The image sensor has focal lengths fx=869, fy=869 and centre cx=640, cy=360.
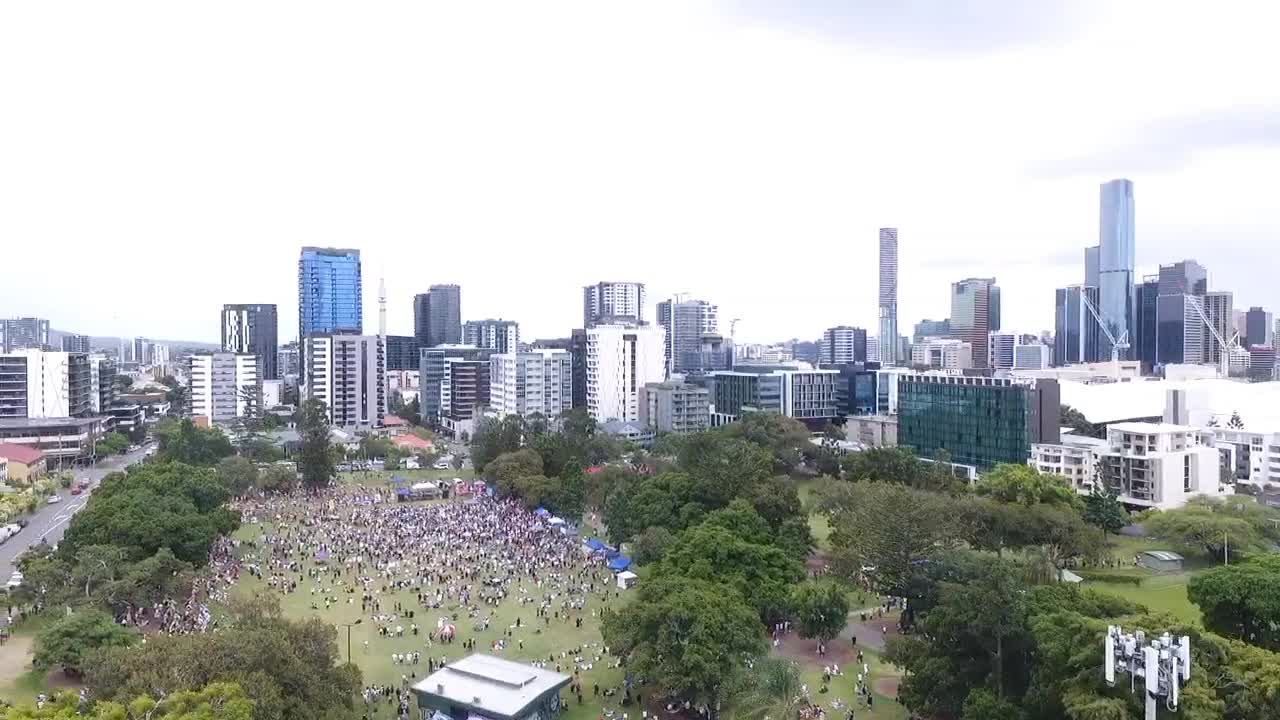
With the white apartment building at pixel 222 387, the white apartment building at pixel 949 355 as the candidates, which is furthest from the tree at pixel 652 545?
the white apartment building at pixel 949 355

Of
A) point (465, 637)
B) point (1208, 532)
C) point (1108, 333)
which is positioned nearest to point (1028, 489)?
point (1208, 532)

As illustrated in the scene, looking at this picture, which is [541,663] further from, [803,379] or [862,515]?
[803,379]

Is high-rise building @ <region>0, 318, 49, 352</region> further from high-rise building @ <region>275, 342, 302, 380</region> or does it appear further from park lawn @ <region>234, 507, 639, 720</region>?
park lawn @ <region>234, 507, 639, 720</region>

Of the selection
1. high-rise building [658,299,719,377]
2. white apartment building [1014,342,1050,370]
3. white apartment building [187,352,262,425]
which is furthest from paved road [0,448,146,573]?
white apartment building [1014,342,1050,370]

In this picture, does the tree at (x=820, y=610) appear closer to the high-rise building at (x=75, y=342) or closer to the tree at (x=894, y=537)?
the tree at (x=894, y=537)

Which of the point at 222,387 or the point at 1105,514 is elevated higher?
the point at 222,387

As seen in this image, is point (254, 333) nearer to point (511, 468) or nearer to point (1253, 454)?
point (511, 468)
